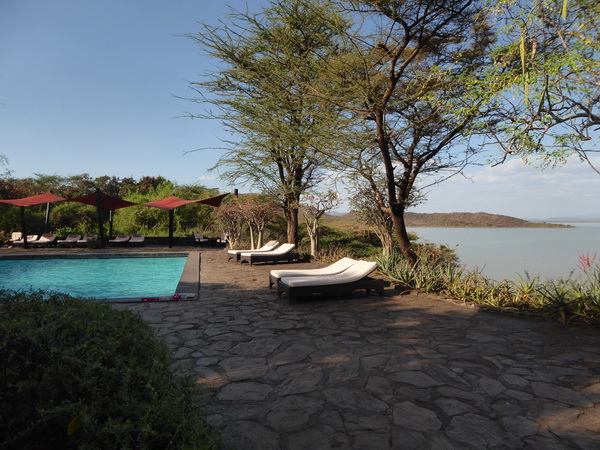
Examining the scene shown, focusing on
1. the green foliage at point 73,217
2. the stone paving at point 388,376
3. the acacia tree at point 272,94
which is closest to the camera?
the stone paving at point 388,376

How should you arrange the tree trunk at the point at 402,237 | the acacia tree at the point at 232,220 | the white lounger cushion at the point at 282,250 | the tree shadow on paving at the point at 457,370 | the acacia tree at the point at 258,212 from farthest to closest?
the acacia tree at the point at 232,220 → the acacia tree at the point at 258,212 → the white lounger cushion at the point at 282,250 → the tree trunk at the point at 402,237 → the tree shadow on paving at the point at 457,370

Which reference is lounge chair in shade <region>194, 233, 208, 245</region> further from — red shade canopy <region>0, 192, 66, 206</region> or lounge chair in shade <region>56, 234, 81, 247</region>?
red shade canopy <region>0, 192, 66, 206</region>

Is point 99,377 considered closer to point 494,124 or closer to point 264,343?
point 264,343

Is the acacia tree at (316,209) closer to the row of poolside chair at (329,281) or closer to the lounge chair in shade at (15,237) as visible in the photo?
the row of poolside chair at (329,281)

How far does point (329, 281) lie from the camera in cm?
653

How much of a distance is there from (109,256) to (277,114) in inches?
346

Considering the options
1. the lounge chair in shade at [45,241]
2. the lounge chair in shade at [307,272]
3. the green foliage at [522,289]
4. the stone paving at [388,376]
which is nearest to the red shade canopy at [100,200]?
the lounge chair in shade at [45,241]

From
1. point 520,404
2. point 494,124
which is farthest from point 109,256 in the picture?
point 520,404

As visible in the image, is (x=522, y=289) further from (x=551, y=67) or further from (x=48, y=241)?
(x=48, y=241)

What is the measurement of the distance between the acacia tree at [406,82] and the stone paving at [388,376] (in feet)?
13.2

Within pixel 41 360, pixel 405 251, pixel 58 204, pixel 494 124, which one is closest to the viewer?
pixel 41 360

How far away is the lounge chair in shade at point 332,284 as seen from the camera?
249 inches

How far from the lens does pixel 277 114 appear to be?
1235cm

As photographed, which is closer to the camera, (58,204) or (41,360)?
(41,360)
